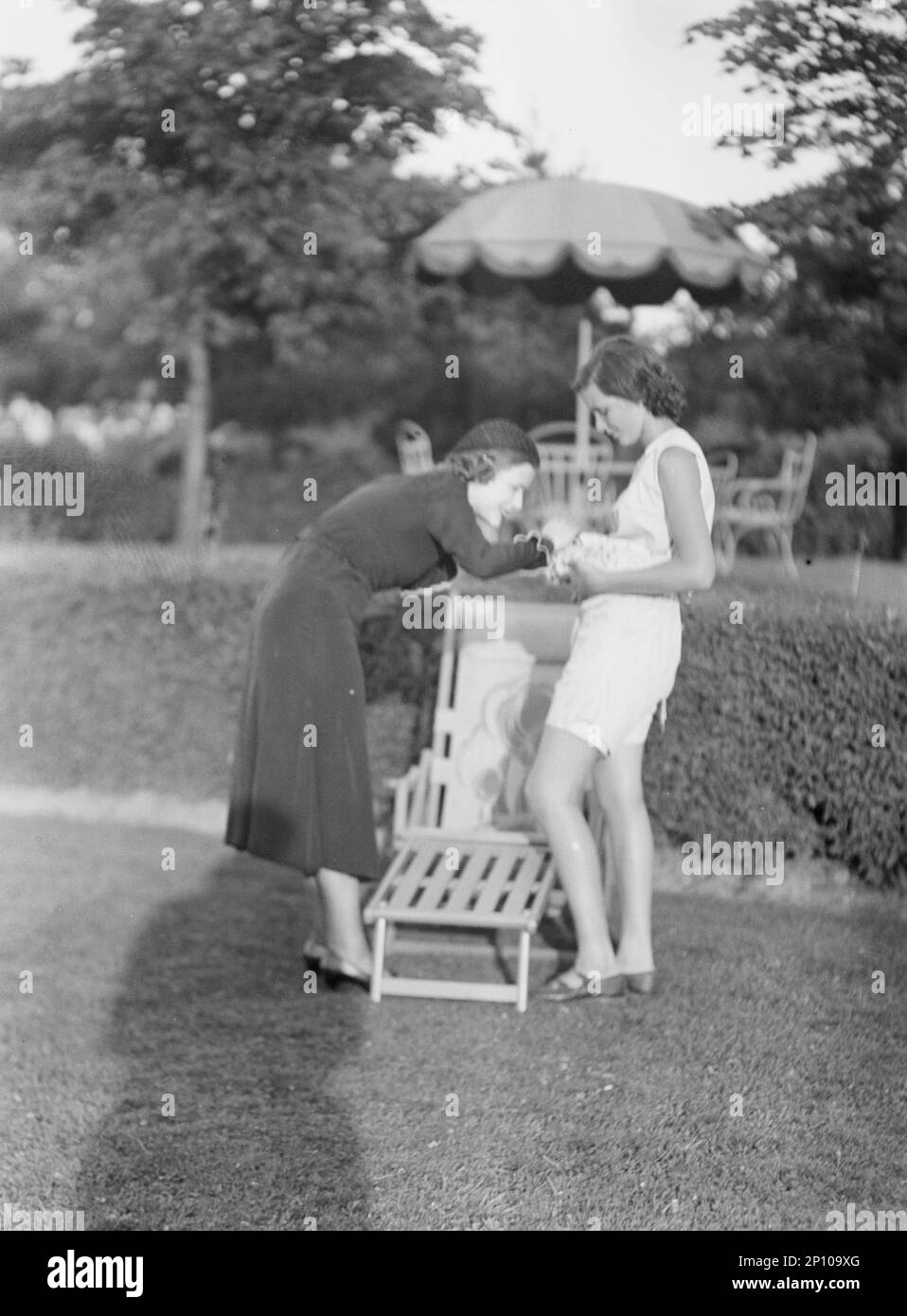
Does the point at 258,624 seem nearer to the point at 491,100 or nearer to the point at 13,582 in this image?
the point at 13,582

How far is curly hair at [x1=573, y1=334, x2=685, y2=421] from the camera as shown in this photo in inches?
170

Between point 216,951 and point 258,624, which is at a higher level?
point 258,624

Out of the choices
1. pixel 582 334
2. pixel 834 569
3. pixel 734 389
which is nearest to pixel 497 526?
pixel 582 334

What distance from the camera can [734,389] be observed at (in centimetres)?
1798

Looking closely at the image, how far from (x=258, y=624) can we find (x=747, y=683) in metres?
2.01

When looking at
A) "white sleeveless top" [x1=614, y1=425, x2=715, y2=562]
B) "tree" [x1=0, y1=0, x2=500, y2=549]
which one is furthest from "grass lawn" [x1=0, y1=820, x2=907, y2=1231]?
"tree" [x1=0, y1=0, x2=500, y2=549]

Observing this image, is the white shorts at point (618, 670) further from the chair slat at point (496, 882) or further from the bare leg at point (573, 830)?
the chair slat at point (496, 882)

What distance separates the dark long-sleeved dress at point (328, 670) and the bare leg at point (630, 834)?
0.65 m

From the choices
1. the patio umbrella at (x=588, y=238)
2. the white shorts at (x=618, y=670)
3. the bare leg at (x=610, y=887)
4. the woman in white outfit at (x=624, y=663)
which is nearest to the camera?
the woman in white outfit at (x=624, y=663)

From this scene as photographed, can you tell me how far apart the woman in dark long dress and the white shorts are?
338 mm

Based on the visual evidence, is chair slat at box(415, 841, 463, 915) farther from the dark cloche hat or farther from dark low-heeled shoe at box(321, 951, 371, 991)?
the dark cloche hat

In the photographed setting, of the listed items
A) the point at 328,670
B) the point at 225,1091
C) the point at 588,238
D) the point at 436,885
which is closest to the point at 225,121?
the point at 588,238

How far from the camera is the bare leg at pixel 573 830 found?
4430 mm

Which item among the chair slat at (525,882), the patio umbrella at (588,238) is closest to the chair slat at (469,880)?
the chair slat at (525,882)
